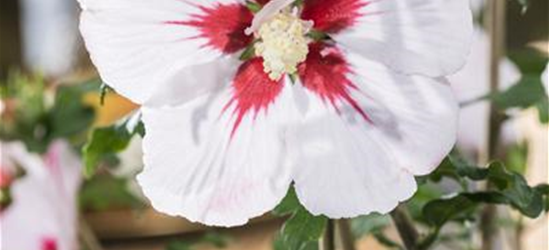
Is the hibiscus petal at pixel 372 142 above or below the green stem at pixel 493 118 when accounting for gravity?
above

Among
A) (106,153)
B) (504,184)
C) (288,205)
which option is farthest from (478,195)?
(106,153)

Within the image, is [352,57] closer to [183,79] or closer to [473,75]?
[183,79]

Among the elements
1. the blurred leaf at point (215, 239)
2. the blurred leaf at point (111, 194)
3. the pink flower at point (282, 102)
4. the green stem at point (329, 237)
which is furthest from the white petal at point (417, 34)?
the blurred leaf at point (111, 194)

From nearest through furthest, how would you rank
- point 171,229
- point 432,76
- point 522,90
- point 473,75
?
1. point 432,76
2. point 522,90
3. point 473,75
4. point 171,229

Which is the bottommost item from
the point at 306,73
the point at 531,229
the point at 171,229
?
the point at 171,229

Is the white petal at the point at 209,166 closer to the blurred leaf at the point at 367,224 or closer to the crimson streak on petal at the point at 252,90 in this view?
the crimson streak on petal at the point at 252,90

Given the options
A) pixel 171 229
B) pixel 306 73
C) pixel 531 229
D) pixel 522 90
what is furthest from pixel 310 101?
pixel 171 229

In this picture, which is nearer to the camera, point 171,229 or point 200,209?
point 200,209
